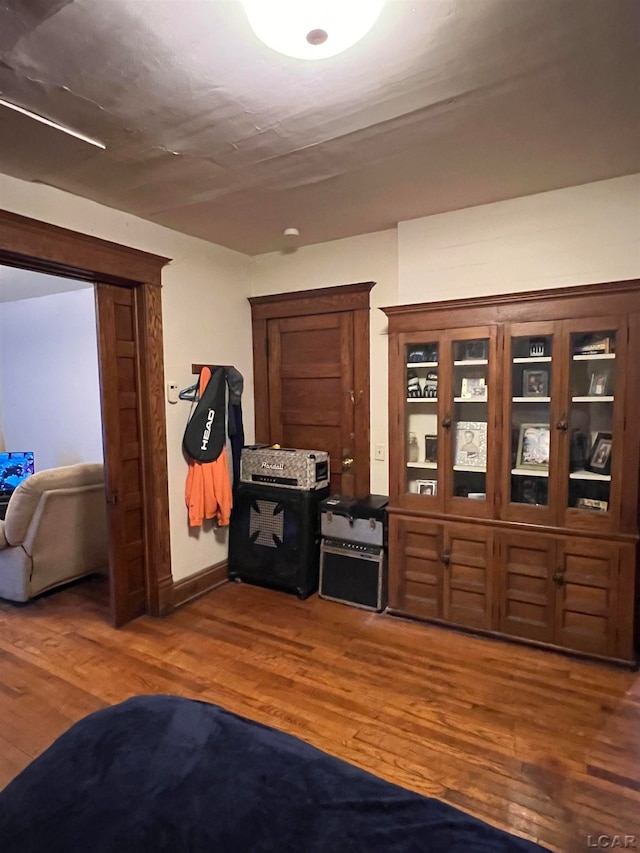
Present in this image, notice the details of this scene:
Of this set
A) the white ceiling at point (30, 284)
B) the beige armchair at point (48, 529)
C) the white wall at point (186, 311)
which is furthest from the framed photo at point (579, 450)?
the white ceiling at point (30, 284)

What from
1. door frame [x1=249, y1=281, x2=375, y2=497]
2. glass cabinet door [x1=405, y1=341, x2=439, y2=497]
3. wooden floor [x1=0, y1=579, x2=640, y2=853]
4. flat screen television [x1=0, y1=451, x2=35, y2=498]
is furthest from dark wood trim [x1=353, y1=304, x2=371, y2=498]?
flat screen television [x1=0, y1=451, x2=35, y2=498]

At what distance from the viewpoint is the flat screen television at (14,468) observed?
15.9 ft

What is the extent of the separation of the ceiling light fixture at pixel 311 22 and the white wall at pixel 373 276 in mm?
2051

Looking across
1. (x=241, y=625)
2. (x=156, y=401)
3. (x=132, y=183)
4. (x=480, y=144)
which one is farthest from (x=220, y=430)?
(x=480, y=144)

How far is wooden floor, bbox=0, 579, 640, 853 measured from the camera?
1.87 metres

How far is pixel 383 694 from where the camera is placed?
245 centimetres

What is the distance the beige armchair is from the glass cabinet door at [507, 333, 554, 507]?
2.94 meters

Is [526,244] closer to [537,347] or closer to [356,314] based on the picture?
[537,347]

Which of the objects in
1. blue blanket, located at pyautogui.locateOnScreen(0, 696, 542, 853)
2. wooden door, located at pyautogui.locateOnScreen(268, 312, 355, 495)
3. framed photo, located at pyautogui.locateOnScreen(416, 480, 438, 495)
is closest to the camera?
blue blanket, located at pyautogui.locateOnScreen(0, 696, 542, 853)

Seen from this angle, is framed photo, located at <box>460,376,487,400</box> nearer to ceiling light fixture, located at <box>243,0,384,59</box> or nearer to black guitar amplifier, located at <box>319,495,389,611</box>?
black guitar amplifier, located at <box>319,495,389,611</box>

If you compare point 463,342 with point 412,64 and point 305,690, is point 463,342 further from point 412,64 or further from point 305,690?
point 305,690

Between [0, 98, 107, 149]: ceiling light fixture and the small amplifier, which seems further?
the small amplifier

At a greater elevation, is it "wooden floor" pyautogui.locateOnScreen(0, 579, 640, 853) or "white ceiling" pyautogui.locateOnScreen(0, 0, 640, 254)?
"white ceiling" pyautogui.locateOnScreen(0, 0, 640, 254)

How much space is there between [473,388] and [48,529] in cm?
305
